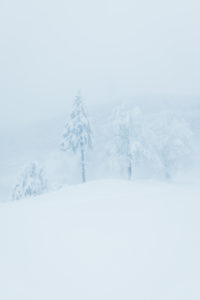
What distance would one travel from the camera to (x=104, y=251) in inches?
343

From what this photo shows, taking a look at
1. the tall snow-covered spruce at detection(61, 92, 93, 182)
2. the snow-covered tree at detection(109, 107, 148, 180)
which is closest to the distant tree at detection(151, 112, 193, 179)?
the snow-covered tree at detection(109, 107, 148, 180)

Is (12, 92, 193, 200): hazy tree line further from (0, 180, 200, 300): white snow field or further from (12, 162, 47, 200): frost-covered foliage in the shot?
(0, 180, 200, 300): white snow field

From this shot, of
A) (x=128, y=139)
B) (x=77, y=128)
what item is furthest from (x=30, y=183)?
(x=128, y=139)

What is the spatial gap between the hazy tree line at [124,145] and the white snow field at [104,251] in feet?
32.7

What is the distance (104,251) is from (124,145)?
1917cm

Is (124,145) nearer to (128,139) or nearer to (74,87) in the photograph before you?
(128,139)

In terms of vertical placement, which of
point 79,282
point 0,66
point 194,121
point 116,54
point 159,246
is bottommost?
point 79,282

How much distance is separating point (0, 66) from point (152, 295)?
114 meters

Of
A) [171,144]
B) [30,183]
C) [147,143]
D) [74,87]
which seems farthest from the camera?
[74,87]

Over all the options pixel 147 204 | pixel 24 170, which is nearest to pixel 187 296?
pixel 147 204

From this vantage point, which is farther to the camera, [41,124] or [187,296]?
[41,124]

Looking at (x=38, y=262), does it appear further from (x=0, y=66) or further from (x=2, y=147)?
(x=0, y=66)

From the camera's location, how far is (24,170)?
890 inches

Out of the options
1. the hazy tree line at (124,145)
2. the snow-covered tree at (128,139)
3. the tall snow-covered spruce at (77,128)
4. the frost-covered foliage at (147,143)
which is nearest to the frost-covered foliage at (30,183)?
the hazy tree line at (124,145)
